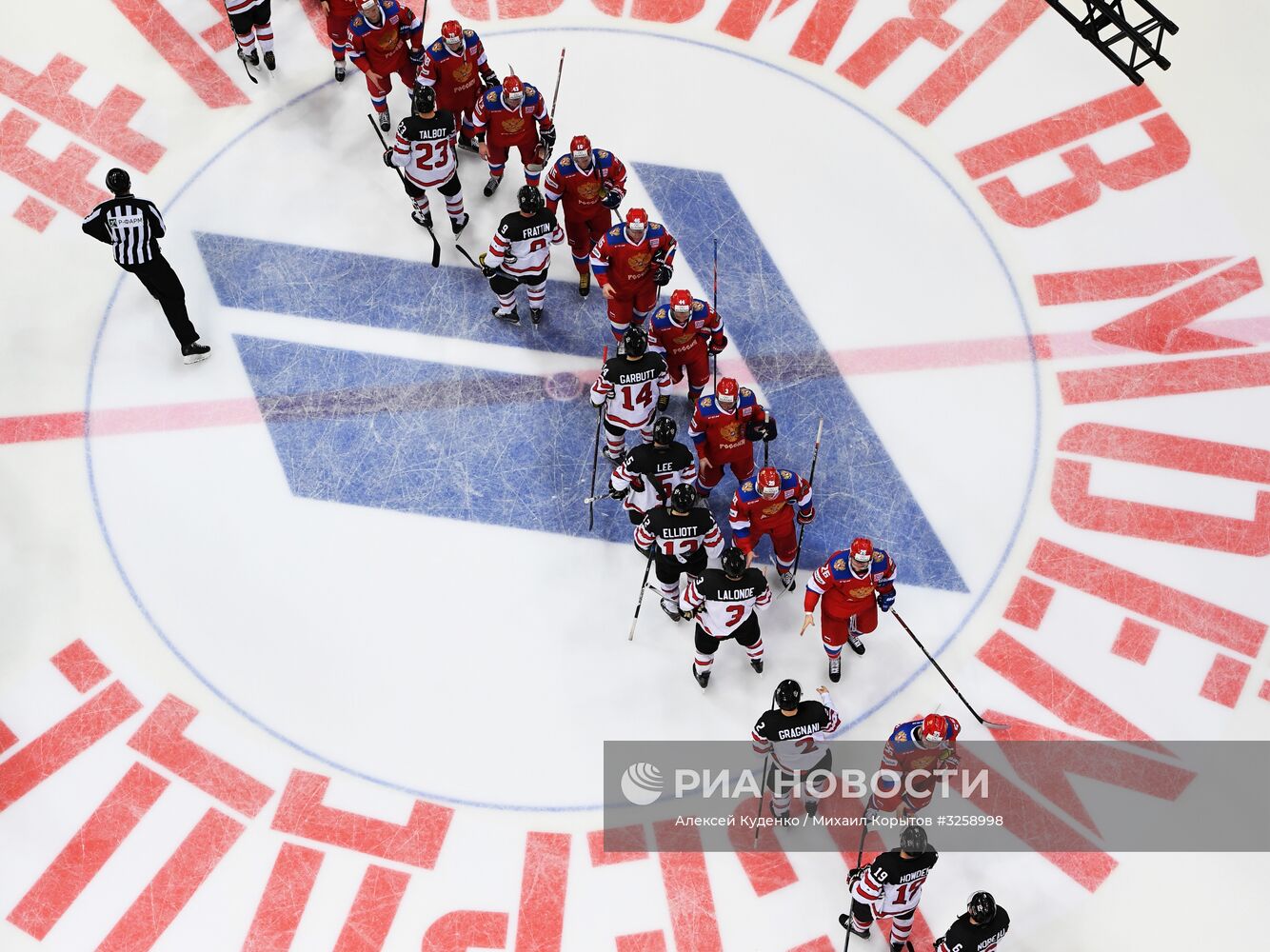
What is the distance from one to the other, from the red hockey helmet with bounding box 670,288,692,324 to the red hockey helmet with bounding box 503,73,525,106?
2.34 metres

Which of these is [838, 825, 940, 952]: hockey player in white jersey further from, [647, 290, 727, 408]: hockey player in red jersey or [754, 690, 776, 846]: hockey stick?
[647, 290, 727, 408]: hockey player in red jersey

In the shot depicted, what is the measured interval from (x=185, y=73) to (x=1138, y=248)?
869cm

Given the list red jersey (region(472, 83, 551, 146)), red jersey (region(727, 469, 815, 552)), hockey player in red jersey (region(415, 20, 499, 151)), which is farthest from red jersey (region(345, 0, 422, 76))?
red jersey (region(727, 469, 815, 552))

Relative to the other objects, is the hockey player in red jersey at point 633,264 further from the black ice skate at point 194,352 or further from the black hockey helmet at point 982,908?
the black hockey helmet at point 982,908

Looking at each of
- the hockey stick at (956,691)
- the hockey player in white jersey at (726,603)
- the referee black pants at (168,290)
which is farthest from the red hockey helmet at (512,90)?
the hockey stick at (956,691)

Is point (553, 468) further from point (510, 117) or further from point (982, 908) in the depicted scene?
point (982, 908)

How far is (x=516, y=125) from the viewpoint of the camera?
39.3 feet

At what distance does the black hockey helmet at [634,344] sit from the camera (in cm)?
1047

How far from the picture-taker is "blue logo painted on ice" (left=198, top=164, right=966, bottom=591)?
11.3 meters

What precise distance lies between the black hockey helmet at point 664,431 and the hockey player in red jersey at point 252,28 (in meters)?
5.77

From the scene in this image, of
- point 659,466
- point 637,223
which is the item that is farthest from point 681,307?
point 659,466

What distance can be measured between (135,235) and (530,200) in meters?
3.06

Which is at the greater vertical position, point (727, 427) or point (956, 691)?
point (727, 427)

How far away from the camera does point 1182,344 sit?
12055mm
